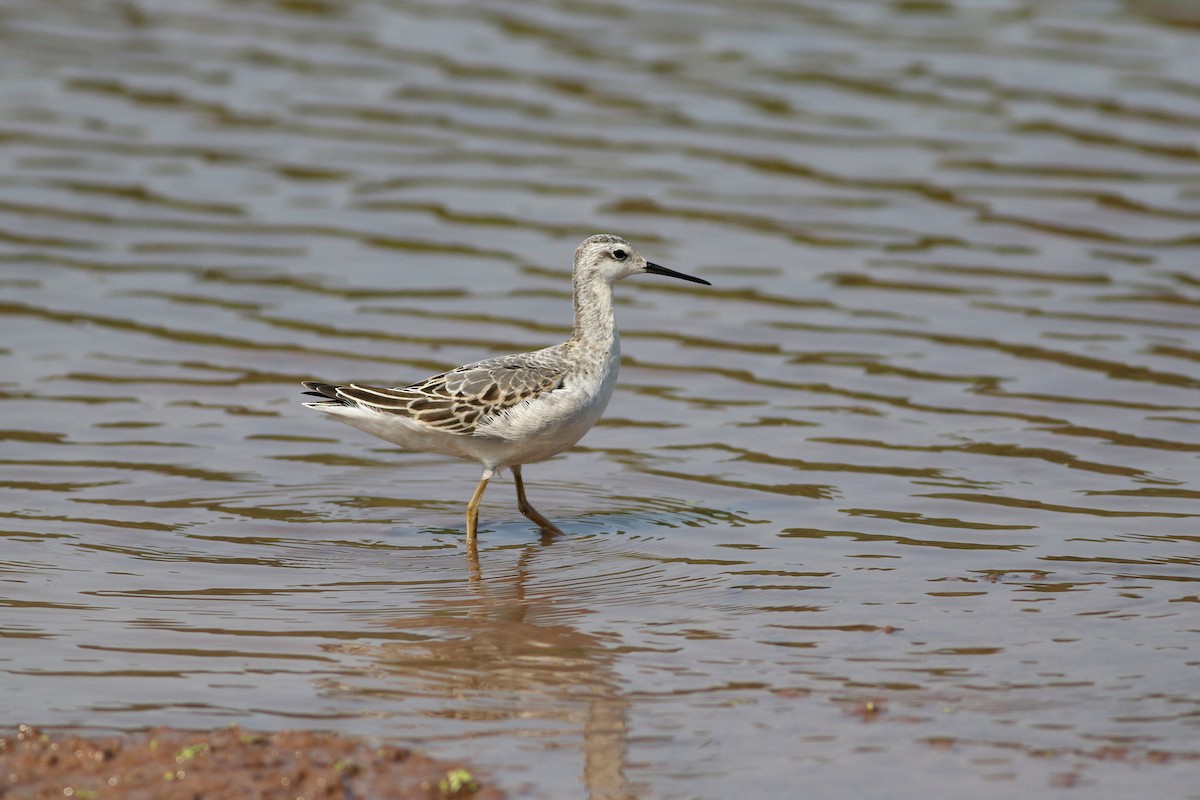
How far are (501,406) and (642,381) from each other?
11.0ft

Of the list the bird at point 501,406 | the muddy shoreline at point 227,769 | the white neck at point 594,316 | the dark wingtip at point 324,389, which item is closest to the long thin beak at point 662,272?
the white neck at point 594,316

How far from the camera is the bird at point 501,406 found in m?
10.5

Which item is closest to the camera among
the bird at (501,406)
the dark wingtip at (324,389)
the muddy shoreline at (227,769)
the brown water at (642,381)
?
the muddy shoreline at (227,769)

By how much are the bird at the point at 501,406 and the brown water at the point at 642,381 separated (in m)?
0.56

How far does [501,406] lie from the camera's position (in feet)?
34.7

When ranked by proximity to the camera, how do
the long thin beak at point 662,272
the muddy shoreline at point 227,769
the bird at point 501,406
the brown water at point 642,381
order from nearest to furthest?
the muddy shoreline at point 227,769 < the brown water at point 642,381 < the bird at point 501,406 < the long thin beak at point 662,272

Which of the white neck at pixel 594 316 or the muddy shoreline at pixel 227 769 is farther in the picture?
the white neck at pixel 594 316

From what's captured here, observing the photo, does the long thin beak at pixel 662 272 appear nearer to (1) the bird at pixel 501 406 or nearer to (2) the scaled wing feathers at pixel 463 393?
(1) the bird at pixel 501 406

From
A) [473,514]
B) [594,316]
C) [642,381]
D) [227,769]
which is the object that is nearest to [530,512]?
[473,514]

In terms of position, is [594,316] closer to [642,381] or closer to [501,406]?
[501,406]

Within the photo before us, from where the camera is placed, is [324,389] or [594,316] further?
[594,316]

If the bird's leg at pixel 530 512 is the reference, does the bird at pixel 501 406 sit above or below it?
above

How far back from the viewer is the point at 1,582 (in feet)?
31.4

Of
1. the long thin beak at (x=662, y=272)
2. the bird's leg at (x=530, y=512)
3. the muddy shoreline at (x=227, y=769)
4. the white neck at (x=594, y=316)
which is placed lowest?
the bird's leg at (x=530, y=512)
